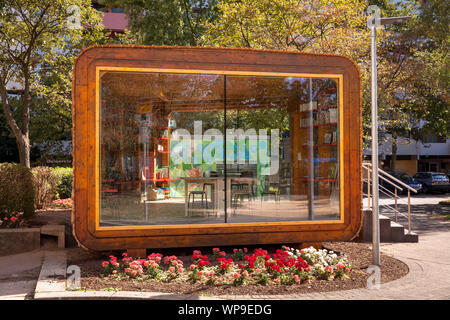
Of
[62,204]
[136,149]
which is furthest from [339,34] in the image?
[62,204]

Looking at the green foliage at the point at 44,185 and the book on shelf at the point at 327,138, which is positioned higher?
the book on shelf at the point at 327,138

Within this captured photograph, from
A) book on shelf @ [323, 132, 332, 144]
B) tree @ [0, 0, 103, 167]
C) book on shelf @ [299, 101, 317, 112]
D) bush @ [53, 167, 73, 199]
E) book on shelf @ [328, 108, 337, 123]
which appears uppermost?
tree @ [0, 0, 103, 167]

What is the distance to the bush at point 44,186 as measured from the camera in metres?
12.5

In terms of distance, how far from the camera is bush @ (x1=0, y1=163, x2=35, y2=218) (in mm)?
8727

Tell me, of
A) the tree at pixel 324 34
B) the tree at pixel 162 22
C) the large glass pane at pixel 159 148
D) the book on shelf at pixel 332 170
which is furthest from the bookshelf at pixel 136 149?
the tree at pixel 162 22

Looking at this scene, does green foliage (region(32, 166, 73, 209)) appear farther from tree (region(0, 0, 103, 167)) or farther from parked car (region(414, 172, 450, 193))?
parked car (region(414, 172, 450, 193))

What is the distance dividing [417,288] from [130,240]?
14.1ft

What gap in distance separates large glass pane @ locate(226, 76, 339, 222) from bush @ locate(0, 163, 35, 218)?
4.20 m

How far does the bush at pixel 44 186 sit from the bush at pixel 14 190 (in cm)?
336

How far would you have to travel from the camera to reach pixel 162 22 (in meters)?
18.8

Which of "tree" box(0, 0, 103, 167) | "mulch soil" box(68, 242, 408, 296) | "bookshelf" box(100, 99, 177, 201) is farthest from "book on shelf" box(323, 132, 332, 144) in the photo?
"tree" box(0, 0, 103, 167)

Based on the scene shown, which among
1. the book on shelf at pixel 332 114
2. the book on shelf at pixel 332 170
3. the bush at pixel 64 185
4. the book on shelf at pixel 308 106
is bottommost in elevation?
the bush at pixel 64 185

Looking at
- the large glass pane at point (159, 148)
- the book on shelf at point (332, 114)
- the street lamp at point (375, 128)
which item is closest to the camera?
the street lamp at point (375, 128)

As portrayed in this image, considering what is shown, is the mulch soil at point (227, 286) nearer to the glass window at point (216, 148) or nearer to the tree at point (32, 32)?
the glass window at point (216, 148)
